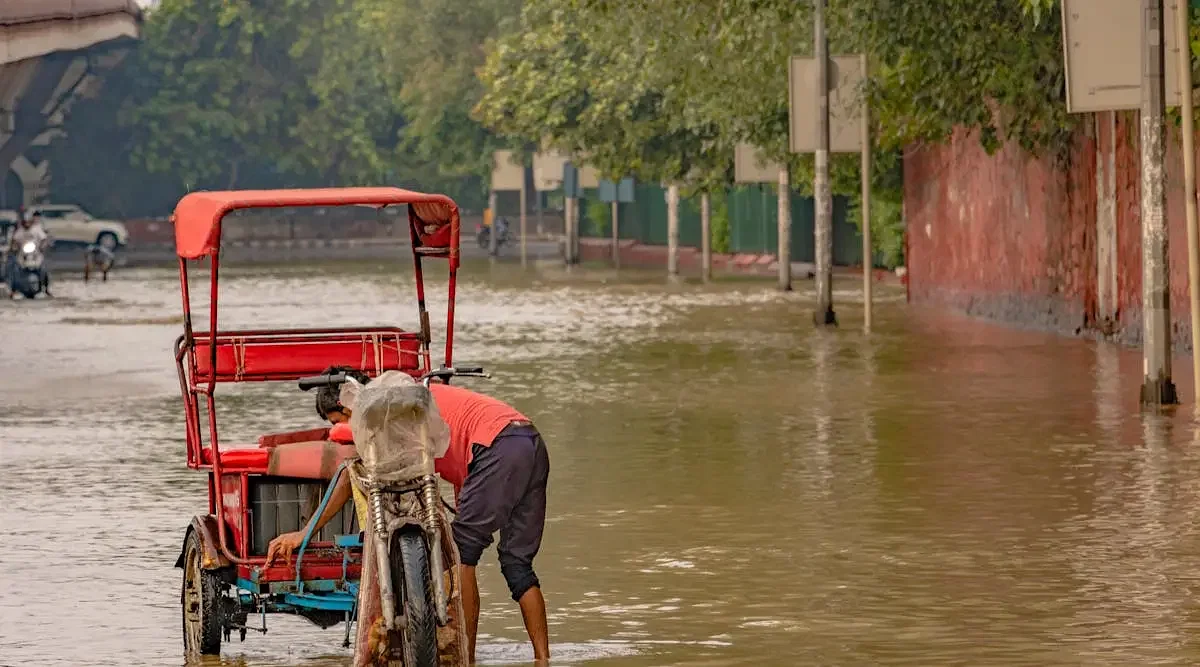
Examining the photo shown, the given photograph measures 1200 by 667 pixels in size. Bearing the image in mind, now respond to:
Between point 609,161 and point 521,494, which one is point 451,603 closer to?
point 521,494

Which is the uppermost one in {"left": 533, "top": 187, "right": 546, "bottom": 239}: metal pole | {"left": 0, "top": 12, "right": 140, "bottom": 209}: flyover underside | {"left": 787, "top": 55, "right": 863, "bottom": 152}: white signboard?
{"left": 0, "top": 12, "right": 140, "bottom": 209}: flyover underside

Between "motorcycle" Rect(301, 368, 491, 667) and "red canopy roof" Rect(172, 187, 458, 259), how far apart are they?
1.58 metres

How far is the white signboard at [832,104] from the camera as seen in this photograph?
30.8 meters

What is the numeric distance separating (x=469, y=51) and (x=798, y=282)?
1174 inches

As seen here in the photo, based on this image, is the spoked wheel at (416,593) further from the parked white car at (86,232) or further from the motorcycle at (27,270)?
the parked white car at (86,232)

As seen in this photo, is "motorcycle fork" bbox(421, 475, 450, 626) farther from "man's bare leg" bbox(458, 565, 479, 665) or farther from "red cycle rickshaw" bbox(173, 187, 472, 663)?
"man's bare leg" bbox(458, 565, 479, 665)

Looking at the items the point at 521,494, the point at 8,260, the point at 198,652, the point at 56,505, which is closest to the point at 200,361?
the point at 198,652

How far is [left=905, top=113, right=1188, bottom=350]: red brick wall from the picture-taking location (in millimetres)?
26938

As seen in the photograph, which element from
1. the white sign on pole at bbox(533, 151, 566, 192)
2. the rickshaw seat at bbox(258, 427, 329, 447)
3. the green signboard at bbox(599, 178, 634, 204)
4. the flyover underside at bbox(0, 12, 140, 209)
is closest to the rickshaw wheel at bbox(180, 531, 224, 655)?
the rickshaw seat at bbox(258, 427, 329, 447)

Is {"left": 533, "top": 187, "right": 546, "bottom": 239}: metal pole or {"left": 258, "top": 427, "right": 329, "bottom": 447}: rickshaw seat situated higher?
{"left": 258, "top": 427, "right": 329, "bottom": 447}: rickshaw seat

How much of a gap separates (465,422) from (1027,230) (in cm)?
2236

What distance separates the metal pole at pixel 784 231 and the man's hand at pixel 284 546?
31.5m

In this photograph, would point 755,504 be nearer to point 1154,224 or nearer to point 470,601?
point 470,601

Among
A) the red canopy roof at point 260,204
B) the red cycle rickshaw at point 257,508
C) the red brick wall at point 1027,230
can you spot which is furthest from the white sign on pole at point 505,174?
the red cycle rickshaw at point 257,508
